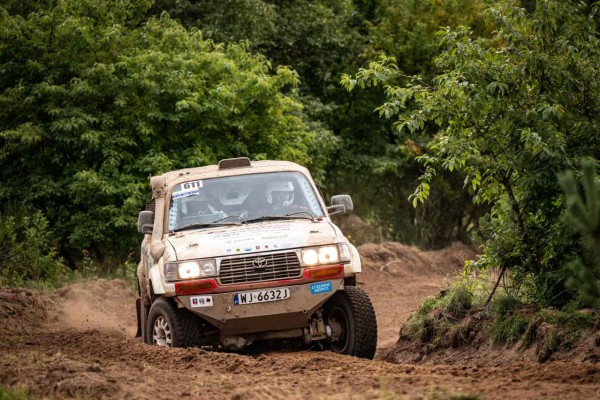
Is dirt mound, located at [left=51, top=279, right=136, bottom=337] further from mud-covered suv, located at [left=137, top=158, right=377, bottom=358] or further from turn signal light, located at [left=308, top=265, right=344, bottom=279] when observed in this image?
turn signal light, located at [left=308, top=265, right=344, bottom=279]

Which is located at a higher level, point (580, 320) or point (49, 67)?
point (49, 67)

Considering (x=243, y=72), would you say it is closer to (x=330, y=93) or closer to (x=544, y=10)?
(x=330, y=93)

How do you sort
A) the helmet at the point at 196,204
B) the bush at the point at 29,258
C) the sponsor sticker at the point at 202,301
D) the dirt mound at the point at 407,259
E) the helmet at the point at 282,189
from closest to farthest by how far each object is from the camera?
the sponsor sticker at the point at 202,301, the helmet at the point at 196,204, the helmet at the point at 282,189, the bush at the point at 29,258, the dirt mound at the point at 407,259

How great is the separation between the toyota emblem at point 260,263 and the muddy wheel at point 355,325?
95 centimetres

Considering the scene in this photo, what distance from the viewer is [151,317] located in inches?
446

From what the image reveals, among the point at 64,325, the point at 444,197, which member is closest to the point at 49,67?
the point at 64,325

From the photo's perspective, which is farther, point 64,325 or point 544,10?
point 64,325

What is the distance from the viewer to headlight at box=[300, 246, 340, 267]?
35.5ft

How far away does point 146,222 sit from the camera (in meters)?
12.5

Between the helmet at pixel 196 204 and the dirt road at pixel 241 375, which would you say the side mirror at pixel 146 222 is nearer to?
the helmet at pixel 196 204

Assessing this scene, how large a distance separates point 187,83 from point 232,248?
39.5 feet

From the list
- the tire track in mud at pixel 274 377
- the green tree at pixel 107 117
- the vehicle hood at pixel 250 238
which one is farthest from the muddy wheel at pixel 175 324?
the green tree at pixel 107 117

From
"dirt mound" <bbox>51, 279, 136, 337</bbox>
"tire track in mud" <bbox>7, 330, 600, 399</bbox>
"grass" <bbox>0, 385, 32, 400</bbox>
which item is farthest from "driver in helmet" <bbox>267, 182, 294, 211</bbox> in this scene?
"dirt mound" <bbox>51, 279, 136, 337</bbox>

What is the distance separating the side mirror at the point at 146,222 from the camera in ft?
40.3
